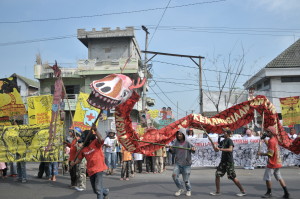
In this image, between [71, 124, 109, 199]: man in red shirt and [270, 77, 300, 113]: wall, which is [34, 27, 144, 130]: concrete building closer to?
[270, 77, 300, 113]: wall

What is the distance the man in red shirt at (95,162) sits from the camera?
642cm

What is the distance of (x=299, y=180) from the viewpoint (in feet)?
33.9

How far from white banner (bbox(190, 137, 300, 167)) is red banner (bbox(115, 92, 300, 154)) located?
479cm

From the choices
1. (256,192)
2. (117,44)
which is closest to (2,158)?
(256,192)

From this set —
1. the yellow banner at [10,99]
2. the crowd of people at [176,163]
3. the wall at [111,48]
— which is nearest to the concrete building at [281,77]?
the wall at [111,48]

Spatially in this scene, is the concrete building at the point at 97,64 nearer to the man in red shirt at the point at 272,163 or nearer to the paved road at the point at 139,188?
the paved road at the point at 139,188

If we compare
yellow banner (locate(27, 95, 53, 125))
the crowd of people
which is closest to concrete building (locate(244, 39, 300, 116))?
the crowd of people

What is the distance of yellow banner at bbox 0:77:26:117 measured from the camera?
1185cm

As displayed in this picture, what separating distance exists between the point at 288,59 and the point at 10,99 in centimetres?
2290

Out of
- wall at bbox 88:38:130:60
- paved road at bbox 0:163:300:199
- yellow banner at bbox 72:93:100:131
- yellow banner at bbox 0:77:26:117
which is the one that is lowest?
paved road at bbox 0:163:300:199

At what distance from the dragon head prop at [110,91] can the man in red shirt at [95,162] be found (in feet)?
2.28

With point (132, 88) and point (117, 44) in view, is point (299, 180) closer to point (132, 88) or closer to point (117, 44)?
point (132, 88)

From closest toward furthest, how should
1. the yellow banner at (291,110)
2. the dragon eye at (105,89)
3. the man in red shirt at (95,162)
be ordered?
the dragon eye at (105,89)
the man in red shirt at (95,162)
the yellow banner at (291,110)

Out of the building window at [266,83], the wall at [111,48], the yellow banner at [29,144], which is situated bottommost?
the yellow banner at [29,144]
